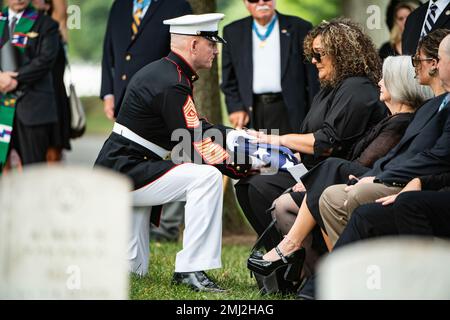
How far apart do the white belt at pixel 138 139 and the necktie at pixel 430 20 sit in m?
2.26

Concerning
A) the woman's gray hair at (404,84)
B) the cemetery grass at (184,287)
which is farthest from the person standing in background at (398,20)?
the woman's gray hair at (404,84)

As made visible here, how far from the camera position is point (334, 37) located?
719cm


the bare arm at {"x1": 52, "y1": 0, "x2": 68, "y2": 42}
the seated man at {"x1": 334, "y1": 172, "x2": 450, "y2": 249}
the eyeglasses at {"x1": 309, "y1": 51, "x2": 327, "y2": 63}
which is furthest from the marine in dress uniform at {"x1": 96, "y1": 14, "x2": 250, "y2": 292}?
the bare arm at {"x1": 52, "y1": 0, "x2": 68, "y2": 42}

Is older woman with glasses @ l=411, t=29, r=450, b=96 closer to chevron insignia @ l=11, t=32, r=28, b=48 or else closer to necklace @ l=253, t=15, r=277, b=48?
necklace @ l=253, t=15, r=277, b=48

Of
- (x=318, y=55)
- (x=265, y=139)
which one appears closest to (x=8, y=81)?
(x=265, y=139)

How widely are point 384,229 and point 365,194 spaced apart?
0.30m

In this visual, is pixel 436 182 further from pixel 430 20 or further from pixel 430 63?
pixel 430 20

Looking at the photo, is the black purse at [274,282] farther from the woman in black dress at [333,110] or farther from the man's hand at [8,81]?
the man's hand at [8,81]

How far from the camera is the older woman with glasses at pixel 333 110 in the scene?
279 inches

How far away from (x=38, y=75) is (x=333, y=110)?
388 centimetres

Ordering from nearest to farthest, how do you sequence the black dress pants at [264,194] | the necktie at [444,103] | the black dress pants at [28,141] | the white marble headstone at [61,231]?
1. the white marble headstone at [61,231]
2. the necktie at [444,103]
3. the black dress pants at [264,194]
4. the black dress pants at [28,141]

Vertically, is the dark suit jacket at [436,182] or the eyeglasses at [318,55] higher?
the eyeglasses at [318,55]

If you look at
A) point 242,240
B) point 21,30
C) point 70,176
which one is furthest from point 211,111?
point 70,176

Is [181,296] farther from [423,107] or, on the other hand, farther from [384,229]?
[423,107]
